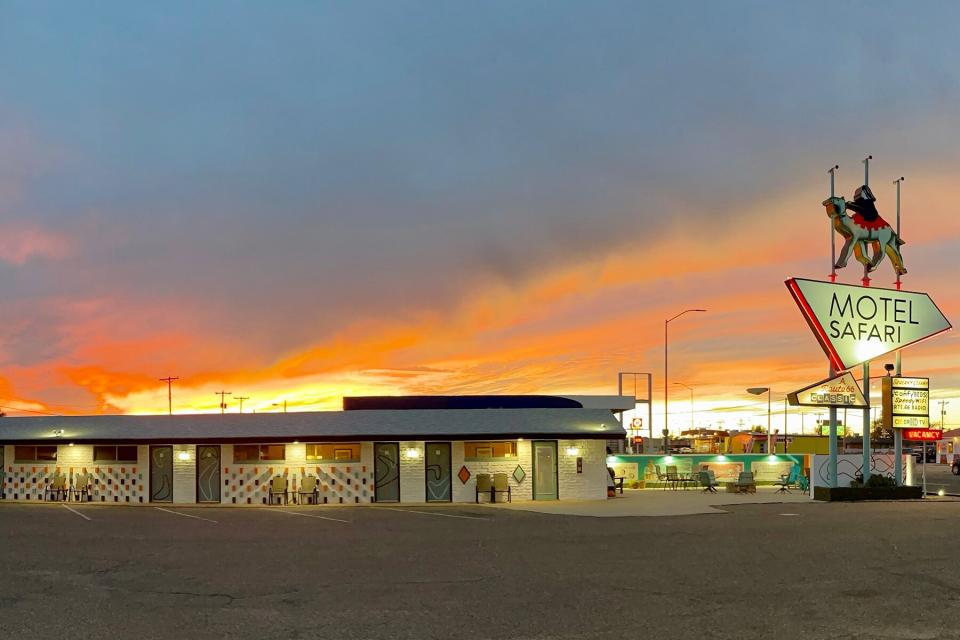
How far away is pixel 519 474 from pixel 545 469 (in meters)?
1.13

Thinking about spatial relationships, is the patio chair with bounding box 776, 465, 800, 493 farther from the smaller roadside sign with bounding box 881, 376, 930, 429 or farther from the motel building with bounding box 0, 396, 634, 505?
the motel building with bounding box 0, 396, 634, 505

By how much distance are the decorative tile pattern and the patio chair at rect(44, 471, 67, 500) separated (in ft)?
65.0

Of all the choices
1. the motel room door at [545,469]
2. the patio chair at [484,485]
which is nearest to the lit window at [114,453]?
the patio chair at [484,485]

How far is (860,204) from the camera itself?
38531 mm

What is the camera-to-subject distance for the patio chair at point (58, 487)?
39.6 m

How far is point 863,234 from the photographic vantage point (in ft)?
126

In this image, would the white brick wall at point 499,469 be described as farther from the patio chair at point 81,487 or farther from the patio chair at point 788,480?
the patio chair at point 81,487

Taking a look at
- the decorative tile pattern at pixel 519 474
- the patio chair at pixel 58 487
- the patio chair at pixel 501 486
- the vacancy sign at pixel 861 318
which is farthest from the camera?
the patio chair at pixel 58 487

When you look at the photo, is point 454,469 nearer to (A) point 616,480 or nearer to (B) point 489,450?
(B) point 489,450

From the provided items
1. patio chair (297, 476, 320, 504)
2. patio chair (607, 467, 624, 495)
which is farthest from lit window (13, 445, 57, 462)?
patio chair (607, 467, 624, 495)

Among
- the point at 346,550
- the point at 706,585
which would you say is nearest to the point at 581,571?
the point at 706,585

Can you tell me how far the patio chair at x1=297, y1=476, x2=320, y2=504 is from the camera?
36625 millimetres

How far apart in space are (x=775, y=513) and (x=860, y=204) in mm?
16159

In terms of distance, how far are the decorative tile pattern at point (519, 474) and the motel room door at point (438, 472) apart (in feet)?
8.68
